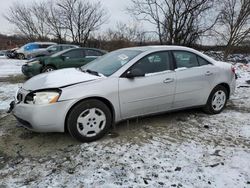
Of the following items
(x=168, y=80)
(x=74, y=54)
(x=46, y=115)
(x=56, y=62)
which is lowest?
(x=46, y=115)

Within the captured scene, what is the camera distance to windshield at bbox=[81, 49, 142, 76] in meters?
3.45

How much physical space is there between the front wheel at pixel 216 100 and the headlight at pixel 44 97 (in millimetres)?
2925

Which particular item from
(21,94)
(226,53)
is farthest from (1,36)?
(21,94)

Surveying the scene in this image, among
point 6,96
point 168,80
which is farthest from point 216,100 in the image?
point 6,96

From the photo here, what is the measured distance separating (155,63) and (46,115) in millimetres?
1926

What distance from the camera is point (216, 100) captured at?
4336 mm

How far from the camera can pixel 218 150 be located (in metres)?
2.98

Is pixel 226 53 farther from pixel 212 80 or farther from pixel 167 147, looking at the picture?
pixel 167 147

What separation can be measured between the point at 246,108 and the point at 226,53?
11220mm

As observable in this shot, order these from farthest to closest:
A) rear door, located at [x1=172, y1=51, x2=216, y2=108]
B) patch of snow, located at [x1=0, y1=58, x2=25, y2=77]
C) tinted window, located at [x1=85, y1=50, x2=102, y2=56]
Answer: patch of snow, located at [x1=0, y1=58, x2=25, y2=77], tinted window, located at [x1=85, y1=50, x2=102, y2=56], rear door, located at [x1=172, y1=51, x2=216, y2=108]

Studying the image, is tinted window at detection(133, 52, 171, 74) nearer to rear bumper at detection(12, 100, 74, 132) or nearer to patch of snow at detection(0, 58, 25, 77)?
rear bumper at detection(12, 100, 74, 132)

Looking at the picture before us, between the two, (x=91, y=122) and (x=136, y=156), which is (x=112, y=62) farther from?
(x=136, y=156)

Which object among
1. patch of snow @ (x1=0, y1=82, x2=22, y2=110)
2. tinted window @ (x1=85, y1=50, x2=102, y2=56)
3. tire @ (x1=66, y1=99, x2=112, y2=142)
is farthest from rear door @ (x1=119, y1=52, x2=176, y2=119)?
tinted window @ (x1=85, y1=50, x2=102, y2=56)

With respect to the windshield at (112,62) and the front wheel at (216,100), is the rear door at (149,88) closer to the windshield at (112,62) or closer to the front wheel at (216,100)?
the windshield at (112,62)
